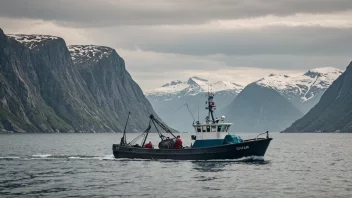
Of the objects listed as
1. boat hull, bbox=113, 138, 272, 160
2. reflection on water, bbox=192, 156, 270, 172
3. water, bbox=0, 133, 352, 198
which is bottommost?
water, bbox=0, 133, 352, 198

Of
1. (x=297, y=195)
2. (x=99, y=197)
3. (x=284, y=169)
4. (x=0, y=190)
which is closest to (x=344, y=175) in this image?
(x=284, y=169)

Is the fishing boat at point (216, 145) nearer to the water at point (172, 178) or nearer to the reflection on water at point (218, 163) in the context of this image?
the reflection on water at point (218, 163)

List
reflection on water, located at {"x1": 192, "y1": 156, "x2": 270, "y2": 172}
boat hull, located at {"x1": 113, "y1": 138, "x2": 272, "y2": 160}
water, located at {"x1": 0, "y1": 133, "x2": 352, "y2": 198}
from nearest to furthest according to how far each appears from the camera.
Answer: water, located at {"x1": 0, "y1": 133, "x2": 352, "y2": 198}, reflection on water, located at {"x1": 192, "y1": 156, "x2": 270, "y2": 172}, boat hull, located at {"x1": 113, "y1": 138, "x2": 272, "y2": 160}

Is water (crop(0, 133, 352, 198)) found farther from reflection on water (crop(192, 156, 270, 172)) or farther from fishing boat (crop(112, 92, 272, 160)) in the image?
fishing boat (crop(112, 92, 272, 160))

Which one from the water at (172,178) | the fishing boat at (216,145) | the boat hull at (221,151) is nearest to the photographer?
the water at (172,178)

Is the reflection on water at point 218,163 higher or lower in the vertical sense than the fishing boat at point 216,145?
lower

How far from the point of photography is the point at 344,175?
8706cm

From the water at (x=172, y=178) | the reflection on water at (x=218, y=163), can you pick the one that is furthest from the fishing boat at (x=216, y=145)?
the water at (x=172, y=178)

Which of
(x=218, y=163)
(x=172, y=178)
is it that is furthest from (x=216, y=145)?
(x=172, y=178)

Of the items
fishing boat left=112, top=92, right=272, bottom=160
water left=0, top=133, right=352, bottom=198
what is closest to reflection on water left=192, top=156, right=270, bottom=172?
water left=0, top=133, right=352, bottom=198

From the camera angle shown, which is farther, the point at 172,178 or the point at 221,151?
the point at 221,151

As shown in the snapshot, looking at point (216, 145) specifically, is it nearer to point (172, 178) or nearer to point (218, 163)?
point (218, 163)

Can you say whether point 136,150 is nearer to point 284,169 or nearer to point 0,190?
point 284,169

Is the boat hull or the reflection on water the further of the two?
the boat hull
